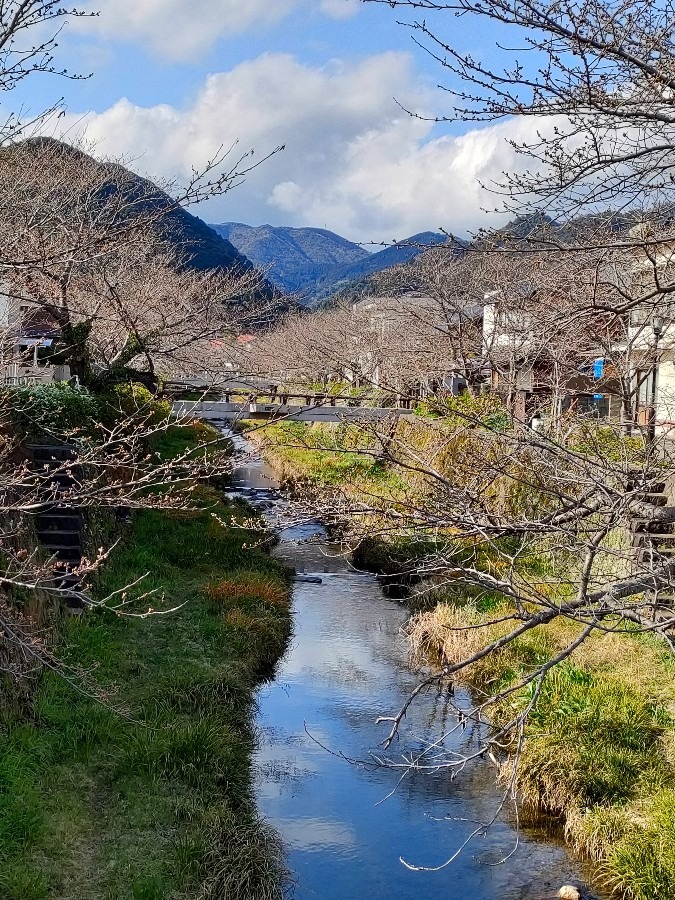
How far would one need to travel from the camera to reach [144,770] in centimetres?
696

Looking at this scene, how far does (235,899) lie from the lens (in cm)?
573

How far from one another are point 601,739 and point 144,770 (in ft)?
13.5

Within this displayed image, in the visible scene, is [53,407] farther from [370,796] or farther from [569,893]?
[569,893]

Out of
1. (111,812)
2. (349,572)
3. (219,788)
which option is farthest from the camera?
(349,572)

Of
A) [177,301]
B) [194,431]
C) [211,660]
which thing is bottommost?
[211,660]

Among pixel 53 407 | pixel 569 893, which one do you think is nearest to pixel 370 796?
pixel 569 893

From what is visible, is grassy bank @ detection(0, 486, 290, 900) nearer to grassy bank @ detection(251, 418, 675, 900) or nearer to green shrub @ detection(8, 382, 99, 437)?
green shrub @ detection(8, 382, 99, 437)

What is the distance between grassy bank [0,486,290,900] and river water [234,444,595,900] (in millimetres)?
382

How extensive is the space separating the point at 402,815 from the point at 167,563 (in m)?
6.26

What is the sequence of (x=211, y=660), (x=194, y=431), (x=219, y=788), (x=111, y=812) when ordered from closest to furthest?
(x=111, y=812) → (x=219, y=788) → (x=211, y=660) → (x=194, y=431)

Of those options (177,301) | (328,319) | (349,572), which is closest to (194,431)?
(177,301)

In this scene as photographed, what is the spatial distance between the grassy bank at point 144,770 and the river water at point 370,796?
0.38m

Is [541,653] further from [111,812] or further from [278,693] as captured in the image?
[111,812]

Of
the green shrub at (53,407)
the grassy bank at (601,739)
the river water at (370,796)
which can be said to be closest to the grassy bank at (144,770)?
the river water at (370,796)
